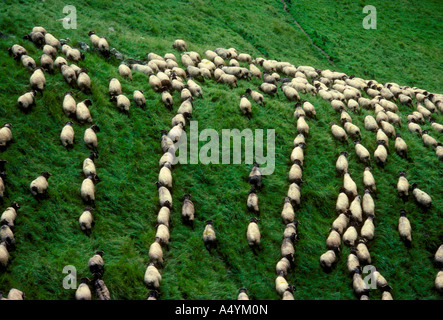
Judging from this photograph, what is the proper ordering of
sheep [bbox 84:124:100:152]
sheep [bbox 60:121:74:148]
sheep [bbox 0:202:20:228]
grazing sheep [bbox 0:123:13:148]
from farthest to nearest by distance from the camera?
sheep [bbox 84:124:100:152], sheep [bbox 60:121:74:148], grazing sheep [bbox 0:123:13:148], sheep [bbox 0:202:20:228]

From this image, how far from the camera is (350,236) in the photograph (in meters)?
10.9

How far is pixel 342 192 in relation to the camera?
12188 mm

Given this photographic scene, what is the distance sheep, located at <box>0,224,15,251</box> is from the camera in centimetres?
912

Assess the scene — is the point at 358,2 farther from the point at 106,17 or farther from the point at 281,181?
the point at 281,181

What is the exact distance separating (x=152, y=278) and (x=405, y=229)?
6900 mm

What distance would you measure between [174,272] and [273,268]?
2.45 metres

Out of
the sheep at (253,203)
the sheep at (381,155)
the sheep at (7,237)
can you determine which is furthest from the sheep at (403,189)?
the sheep at (7,237)

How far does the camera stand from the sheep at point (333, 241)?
10.7m

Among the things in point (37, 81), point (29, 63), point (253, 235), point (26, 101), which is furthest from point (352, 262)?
point (29, 63)

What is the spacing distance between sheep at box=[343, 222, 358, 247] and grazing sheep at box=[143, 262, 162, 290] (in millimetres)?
4922

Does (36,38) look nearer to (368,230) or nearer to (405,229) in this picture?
(368,230)

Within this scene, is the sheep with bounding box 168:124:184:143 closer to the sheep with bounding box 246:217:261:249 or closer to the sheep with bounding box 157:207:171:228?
the sheep with bounding box 157:207:171:228

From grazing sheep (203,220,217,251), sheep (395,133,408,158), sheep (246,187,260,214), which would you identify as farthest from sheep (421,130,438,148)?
grazing sheep (203,220,217,251)

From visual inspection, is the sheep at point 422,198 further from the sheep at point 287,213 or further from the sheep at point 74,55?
the sheep at point 74,55
